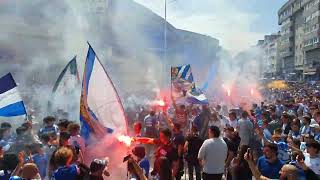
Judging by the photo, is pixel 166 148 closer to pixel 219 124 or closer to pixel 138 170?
pixel 138 170

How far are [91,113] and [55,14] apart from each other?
2213 centimetres

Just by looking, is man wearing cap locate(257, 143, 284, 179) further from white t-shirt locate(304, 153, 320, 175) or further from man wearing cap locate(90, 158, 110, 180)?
man wearing cap locate(90, 158, 110, 180)

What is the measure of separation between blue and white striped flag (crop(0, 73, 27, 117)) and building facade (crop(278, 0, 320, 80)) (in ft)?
204

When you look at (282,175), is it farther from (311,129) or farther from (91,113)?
(311,129)

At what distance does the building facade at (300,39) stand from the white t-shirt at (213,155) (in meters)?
61.6

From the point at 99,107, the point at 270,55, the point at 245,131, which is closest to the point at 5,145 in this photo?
the point at 99,107

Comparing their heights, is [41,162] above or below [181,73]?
below

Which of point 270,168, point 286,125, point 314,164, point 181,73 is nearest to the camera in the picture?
point 270,168

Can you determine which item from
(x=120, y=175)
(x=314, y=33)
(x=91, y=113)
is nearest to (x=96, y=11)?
(x=120, y=175)

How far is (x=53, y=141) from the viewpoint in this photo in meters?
6.59

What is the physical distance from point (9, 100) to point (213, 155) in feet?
10.7

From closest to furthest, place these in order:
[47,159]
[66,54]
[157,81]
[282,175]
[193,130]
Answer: [282,175], [47,159], [193,130], [66,54], [157,81]

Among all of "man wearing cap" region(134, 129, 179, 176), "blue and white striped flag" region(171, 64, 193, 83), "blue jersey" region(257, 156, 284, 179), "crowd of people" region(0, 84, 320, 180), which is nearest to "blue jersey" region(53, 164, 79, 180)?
"crowd of people" region(0, 84, 320, 180)

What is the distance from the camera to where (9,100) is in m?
6.98
